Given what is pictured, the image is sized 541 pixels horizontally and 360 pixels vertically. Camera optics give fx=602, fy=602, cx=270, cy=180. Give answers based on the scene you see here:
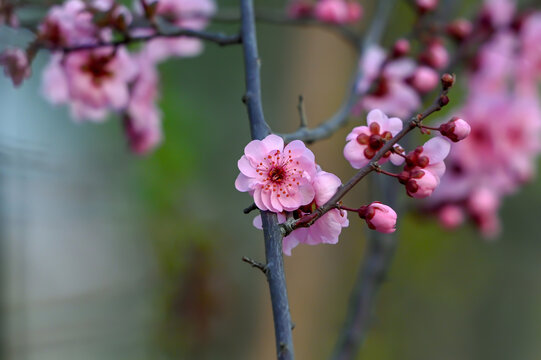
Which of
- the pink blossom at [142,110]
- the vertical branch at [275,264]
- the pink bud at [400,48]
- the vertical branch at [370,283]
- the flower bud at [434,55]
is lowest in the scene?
the vertical branch at [275,264]

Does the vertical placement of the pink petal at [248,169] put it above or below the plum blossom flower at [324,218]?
above

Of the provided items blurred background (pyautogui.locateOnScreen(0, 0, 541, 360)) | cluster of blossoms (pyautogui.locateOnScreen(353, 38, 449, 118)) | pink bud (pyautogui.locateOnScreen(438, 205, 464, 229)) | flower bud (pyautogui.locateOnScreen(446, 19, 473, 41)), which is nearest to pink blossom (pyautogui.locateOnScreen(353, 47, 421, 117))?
cluster of blossoms (pyautogui.locateOnScreen(353, 38, 449, 118))

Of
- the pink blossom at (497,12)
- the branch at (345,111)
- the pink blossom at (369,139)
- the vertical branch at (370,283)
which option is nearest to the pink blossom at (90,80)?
the branch at (345,111)

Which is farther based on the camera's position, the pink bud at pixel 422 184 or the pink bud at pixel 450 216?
the pink bud at pixel 450 216

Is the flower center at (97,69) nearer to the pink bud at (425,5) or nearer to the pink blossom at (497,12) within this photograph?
the pink bud at (425,5)

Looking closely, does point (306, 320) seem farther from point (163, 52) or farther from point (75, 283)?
point (163, 52)

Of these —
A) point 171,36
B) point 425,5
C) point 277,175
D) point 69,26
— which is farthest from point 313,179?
Result: point 425,5

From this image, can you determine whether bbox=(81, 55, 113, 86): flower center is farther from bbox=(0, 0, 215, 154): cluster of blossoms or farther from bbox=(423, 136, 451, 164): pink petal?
bbox=(423, 136, 451, 164): pink petal
